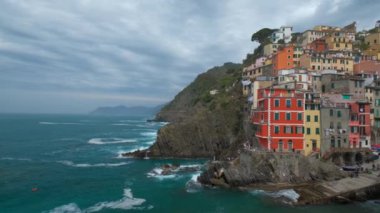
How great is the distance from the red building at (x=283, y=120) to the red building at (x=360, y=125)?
8668 millimetres

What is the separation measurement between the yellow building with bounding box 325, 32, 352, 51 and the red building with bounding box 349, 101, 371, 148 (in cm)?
3169

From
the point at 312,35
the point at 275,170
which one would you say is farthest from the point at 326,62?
the point at 275,170

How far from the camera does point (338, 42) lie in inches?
3228

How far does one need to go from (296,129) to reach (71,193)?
3316 centimetres

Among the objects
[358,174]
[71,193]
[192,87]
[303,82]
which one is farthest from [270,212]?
[192,87]

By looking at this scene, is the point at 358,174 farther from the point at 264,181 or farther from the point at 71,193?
the point at 71,193

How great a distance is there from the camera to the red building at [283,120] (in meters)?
50.3

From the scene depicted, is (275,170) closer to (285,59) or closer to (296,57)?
(285,59)

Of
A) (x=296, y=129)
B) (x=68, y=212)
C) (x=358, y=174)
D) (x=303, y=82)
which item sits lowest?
(x=68, y=212)

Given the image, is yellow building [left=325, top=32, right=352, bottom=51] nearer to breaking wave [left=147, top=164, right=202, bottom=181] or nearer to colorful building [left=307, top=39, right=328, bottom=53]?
colorful building [left=307, top=39, right=328, bottom=53]

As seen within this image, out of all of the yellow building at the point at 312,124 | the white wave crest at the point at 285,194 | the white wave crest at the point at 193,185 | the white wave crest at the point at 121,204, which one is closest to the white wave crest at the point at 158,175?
the white wave crest at the point at 193,185

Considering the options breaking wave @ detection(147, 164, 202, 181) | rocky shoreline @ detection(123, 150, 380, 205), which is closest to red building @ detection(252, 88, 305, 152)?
rocky shoreline @ detection(123, 150, 380, 205)

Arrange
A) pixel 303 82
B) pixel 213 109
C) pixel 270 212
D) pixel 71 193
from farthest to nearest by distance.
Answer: pixel 213 109
pixel 303 82
pixel 71 193
pixel 270 212

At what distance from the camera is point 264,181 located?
4512cm
